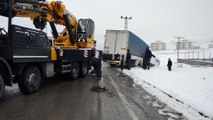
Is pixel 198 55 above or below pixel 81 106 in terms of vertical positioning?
above

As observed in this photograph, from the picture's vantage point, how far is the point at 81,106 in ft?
21.1

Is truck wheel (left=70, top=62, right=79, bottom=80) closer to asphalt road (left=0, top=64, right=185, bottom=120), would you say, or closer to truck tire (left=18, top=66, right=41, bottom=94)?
asphalt road (left=0, top=64, right=185, bottom=120)

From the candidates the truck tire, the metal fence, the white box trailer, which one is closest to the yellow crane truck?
the truck tire

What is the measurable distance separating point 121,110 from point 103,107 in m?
0.56

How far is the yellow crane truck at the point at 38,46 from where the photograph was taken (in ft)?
21.8

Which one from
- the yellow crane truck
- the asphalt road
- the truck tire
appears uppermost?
the yellow crane truck

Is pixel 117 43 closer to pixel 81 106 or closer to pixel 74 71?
pixel 74 71

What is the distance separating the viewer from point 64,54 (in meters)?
10.1

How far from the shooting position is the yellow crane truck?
6648 millimetres

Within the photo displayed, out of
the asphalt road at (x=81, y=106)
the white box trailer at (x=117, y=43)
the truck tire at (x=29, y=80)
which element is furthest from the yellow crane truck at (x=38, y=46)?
the white box trailer at (x=117, y=43)

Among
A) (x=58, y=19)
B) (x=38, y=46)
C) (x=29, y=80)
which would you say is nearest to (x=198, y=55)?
(x=58, y=19)

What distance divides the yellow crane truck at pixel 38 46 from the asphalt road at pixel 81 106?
23.2 inches

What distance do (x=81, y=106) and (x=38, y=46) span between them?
298 cm

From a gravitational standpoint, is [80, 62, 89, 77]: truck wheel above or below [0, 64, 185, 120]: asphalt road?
above
